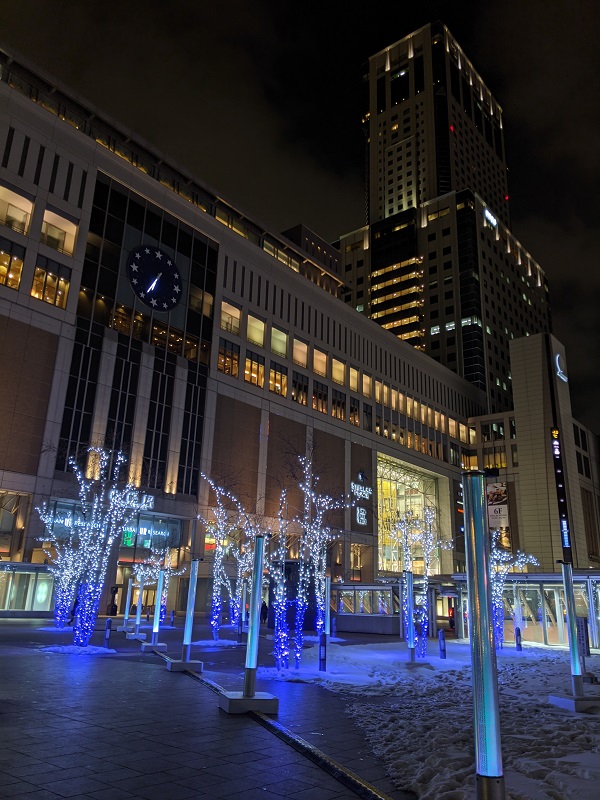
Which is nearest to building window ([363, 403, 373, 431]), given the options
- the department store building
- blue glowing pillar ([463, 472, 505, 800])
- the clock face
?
the department store building

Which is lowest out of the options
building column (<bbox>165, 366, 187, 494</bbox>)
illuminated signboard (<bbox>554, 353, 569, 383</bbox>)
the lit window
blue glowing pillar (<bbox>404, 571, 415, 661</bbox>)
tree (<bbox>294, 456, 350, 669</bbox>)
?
blue glowing pillar (<bbox>404, 571, 415, 661</bbox>)

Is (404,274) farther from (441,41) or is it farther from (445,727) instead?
(445,727)

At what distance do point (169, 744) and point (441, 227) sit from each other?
121m

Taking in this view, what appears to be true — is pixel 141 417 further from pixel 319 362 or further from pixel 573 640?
pixel 573 640

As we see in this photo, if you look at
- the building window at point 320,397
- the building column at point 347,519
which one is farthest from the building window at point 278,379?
the building column at point 347,519

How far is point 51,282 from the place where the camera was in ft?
143

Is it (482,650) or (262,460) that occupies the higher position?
(262,460)

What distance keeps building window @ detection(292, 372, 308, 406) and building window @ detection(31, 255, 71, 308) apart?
25168mm

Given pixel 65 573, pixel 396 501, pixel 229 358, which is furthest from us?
pixel 396 501

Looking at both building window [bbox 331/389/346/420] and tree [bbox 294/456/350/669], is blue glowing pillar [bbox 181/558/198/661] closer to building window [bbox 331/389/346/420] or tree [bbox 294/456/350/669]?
tree [bbox 294/456/350/669]

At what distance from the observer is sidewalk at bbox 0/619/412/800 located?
5.93 meters

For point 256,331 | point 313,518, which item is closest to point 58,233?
point 256,331

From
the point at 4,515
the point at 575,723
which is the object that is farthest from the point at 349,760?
the point at 4,515

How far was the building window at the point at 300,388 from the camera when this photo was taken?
202ft
